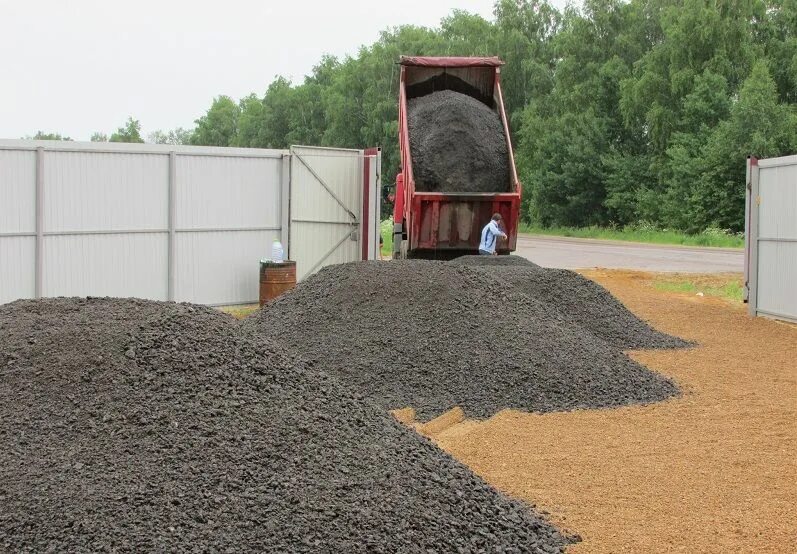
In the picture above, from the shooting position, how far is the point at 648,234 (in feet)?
138

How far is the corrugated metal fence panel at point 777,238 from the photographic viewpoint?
15.9m

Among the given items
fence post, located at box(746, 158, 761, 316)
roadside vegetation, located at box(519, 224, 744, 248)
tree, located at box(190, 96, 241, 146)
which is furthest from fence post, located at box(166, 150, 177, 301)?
tree, located at box(190, 96, 241, 146)

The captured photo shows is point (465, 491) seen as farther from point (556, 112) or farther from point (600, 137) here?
point (556, 112)

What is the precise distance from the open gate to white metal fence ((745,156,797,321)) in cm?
640

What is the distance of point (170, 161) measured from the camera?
15828 mm

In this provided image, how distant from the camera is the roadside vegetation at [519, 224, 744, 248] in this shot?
37.0 m

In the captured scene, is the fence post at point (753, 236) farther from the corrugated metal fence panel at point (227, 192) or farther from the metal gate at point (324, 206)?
the corrugated metal fence panel at point (227, 192)

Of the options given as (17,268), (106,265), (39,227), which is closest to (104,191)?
(106,265)

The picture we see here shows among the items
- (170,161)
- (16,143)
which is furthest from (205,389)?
(170,161)

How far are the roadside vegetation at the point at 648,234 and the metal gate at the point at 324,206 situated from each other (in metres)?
20.4

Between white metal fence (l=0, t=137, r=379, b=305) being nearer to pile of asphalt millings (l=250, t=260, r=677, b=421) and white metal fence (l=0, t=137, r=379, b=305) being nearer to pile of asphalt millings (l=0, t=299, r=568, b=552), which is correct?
pile of asphalt millings (l=250, t=260, r=677, b=421)

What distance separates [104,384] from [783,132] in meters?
35.9

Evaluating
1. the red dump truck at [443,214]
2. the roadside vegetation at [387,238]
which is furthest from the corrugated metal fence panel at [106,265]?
the roadside vegetation at [387,238]

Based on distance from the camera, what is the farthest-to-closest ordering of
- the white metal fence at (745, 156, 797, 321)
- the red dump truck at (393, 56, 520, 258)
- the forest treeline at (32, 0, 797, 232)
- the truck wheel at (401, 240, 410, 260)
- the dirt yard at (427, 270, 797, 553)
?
1. the forest treeline at (32, 0, 797, 232)
2. the truck wheel at (401, 240, 410, 260)
3. the red dump truck at (393, 56, 520, 258)
4. the white metal fence at (745, 156, 797, 321)
5. the dirt yard at (427, 270, 797, 553)
